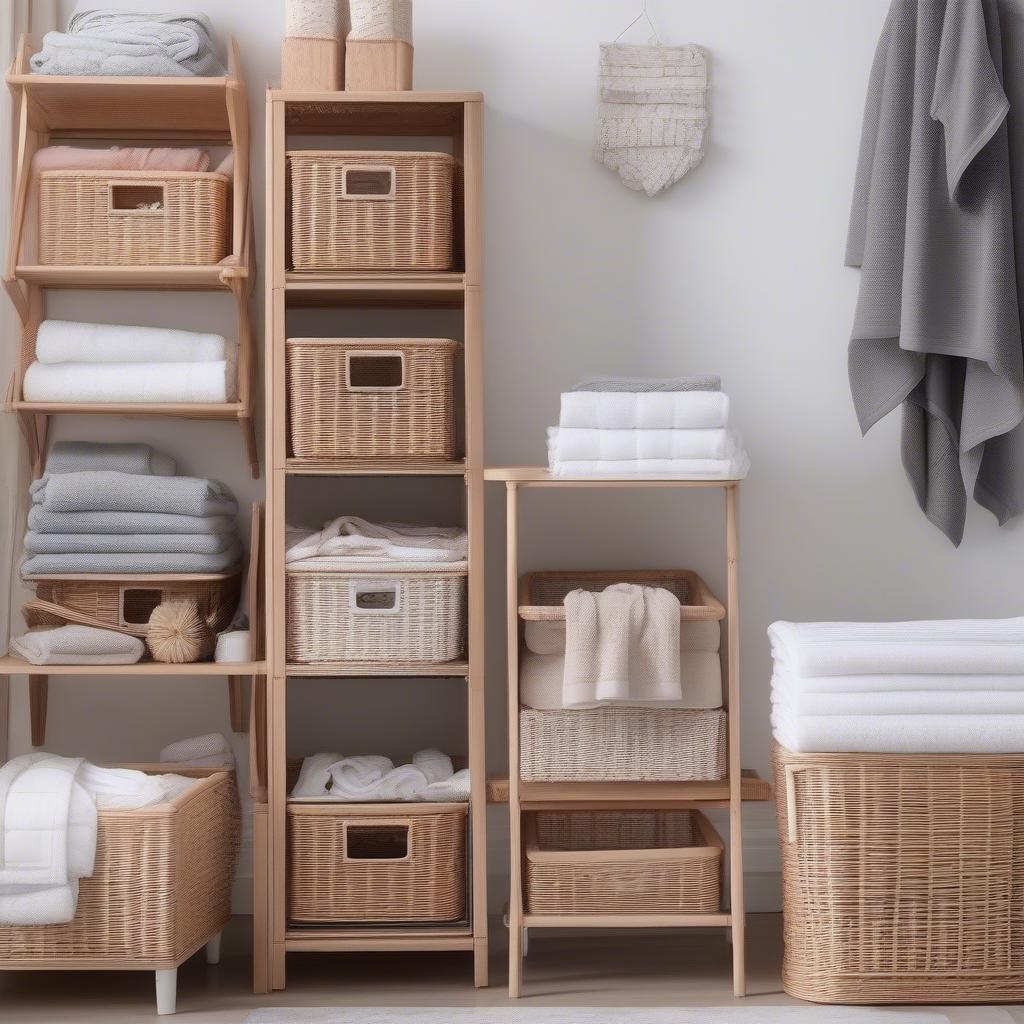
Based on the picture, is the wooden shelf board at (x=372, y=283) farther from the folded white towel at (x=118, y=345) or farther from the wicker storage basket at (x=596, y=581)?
the wicker storage basket at (x=596, y=581)

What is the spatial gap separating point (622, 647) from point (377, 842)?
0.72 meters

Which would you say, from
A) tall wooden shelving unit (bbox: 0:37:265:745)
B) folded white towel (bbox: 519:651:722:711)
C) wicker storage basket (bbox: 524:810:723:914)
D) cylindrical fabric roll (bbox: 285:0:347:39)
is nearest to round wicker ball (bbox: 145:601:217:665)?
tall wooden shelving unit (bbox: 0:37:265:745)

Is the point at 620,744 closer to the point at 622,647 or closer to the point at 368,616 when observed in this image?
the point at 622,647

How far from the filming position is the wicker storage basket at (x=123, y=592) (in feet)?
7.62

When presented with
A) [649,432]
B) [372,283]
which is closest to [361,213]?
[372,283]

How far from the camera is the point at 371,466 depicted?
7.35ft

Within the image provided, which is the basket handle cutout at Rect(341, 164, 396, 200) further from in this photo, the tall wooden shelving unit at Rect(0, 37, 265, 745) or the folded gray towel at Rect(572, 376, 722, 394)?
the folded gray towel at Rect(572, 376, 722, 394)

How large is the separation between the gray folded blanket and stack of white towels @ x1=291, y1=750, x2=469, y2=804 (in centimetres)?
136

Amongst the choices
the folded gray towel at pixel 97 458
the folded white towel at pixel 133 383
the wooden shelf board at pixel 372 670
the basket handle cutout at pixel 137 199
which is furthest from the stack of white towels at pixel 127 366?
the wooden shelf board at pixel 372 670

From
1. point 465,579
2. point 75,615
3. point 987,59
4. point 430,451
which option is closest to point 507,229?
point 430,451

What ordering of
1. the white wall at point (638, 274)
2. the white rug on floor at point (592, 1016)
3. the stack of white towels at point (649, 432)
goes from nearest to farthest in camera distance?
1. the white rug on floor at point (592, 1016)
2. the stack of white towels at point (649, 432)
3. the white wall at point (638, 274)

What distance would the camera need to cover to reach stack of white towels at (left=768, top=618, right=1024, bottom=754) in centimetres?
203

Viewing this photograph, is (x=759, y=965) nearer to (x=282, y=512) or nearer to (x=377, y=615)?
(x=377, y=615)

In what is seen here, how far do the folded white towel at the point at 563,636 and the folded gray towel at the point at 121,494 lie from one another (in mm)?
675
